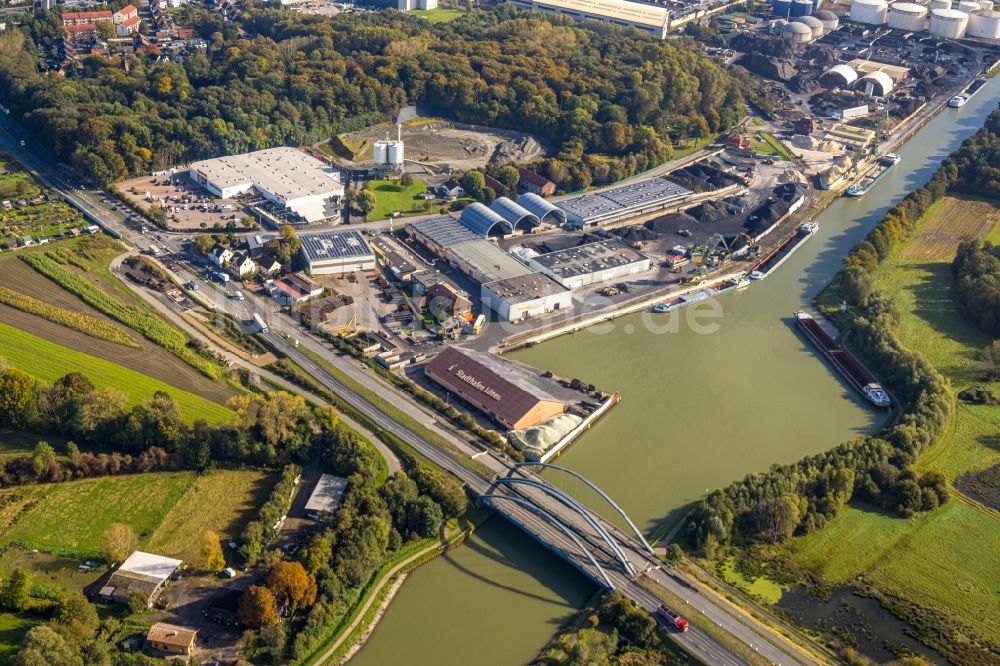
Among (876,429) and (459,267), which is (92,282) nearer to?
(459,267)

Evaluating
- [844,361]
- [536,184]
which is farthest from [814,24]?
[844,361]

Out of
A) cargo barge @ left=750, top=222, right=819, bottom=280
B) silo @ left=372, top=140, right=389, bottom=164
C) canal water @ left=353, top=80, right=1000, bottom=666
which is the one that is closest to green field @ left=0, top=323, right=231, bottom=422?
canal water @ left=353, top=80, right=1000, bottom=666

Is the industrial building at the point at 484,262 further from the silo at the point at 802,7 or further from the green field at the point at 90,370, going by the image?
the silo at the point at 802,7

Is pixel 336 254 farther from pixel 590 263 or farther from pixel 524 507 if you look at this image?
pixel 524 507

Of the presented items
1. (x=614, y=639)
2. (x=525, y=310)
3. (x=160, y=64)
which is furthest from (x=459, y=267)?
(x=160, y=64)

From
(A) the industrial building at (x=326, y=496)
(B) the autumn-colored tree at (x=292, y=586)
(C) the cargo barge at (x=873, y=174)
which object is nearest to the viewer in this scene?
(B) the autumn-colored tree at (x=292, y=586)

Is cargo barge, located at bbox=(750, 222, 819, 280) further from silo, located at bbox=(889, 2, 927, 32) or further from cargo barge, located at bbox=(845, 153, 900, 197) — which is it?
silo, located at bbox=(889, 2, 927, 32)

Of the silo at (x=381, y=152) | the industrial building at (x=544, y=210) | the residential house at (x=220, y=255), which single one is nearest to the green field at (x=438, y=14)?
the silo at (x=381, y=152)
